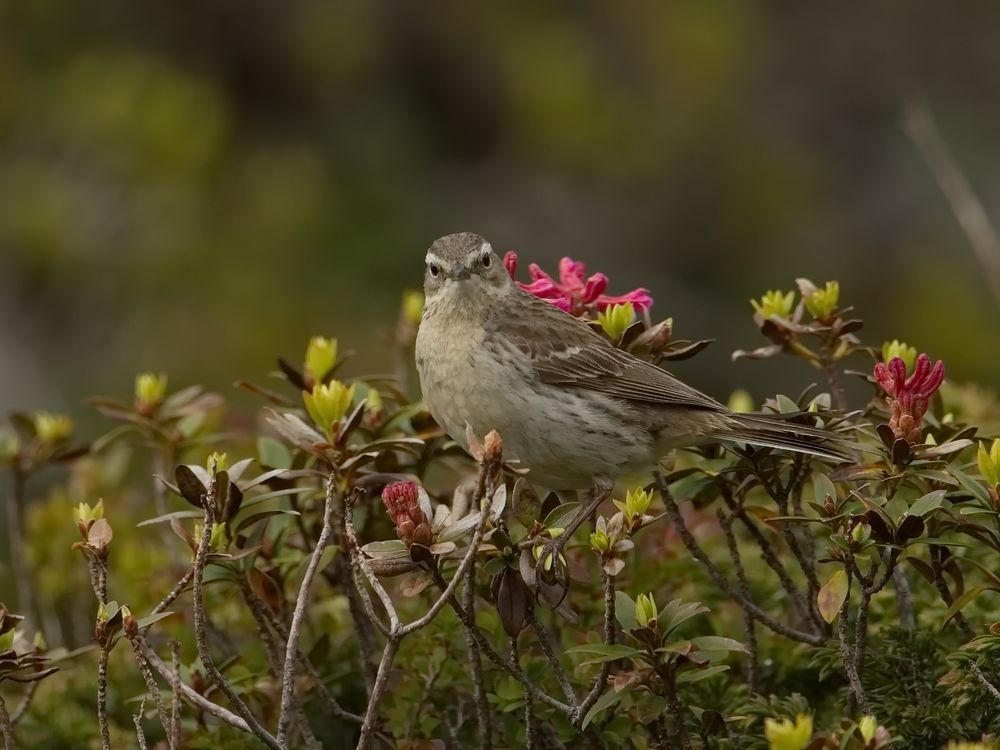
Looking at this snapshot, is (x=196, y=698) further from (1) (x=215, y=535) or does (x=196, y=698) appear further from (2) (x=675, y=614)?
(2) (x=675, y=614)

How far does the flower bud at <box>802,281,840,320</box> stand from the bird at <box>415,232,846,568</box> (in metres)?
0.42

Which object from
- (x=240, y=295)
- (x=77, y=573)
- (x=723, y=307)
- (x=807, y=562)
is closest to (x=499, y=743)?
(x=807, y=562)

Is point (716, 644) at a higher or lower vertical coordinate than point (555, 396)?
lower

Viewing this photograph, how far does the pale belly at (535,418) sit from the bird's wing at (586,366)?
5cm

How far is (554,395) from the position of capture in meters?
4.96

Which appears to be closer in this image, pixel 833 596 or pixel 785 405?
pixel 833 596

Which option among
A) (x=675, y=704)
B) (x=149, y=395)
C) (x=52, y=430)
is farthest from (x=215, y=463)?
(x=52, y=430)

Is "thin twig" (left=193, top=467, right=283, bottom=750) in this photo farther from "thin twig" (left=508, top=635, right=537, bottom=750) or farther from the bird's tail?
the bird's tail

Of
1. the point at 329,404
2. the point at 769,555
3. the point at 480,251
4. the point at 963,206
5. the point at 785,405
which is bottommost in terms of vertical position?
the point at 769,555

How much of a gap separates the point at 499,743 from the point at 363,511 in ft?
2.76

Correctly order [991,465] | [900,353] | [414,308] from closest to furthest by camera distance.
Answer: [991,465] → [900,353] → [414,308]

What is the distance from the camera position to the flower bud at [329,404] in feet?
13.6

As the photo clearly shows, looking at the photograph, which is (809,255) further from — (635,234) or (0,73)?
(0,73)

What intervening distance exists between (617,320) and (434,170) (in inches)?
408
